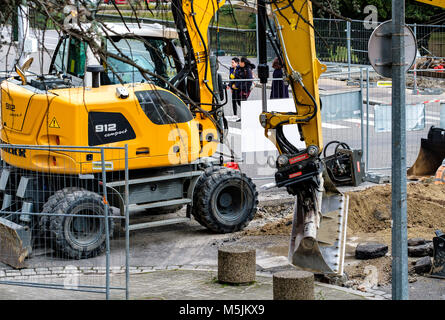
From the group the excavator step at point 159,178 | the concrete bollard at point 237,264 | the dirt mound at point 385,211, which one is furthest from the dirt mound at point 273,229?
the concrete bollard at point 237,264

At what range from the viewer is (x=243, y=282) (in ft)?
32.4

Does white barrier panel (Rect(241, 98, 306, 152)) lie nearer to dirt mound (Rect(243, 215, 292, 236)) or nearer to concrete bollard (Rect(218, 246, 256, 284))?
dirt mound (Rect(243, 215, 292, 236))

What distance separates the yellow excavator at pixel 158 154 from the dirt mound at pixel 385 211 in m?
1.61

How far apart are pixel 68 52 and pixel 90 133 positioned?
202cm

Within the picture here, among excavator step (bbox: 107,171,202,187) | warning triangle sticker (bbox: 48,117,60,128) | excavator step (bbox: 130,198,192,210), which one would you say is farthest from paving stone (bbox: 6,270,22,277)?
warning triangle sticker (bbox: 48,117,60,128)

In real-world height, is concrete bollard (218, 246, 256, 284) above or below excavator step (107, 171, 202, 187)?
below

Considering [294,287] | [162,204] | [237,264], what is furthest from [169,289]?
[162,204]

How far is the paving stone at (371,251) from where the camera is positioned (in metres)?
10.7

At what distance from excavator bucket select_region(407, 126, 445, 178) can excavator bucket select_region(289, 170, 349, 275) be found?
538cm

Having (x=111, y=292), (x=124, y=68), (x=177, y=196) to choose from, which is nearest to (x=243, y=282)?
(x=111, y=292)

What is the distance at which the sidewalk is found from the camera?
372 inches

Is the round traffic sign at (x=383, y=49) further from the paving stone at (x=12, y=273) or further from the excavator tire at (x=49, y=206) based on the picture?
the paving stone at (x=12, y=273)

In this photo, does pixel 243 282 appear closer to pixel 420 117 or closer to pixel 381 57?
pixel 381 57

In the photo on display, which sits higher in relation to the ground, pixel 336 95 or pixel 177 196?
pixel 336 95
